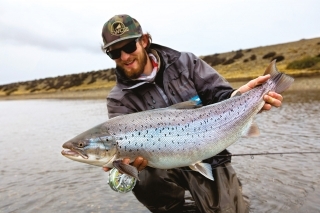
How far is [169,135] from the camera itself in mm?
3141

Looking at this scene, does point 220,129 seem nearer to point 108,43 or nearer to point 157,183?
point 157,183

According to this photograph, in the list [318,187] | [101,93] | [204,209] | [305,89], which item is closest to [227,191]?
[204,209]

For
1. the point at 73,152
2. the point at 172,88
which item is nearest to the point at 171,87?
the point at 172,88

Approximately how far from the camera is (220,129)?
10.7ft

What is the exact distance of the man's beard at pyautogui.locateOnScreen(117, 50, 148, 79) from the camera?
12.6 feet

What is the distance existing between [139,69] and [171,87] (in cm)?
39

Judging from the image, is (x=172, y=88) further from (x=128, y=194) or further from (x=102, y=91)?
(x=102, y=91)

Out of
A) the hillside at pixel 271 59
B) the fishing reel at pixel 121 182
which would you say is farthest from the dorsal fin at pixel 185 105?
the hillside at pixel 271 59

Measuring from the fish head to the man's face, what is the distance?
1.00 metres

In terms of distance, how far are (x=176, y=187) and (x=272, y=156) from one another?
8.88ft

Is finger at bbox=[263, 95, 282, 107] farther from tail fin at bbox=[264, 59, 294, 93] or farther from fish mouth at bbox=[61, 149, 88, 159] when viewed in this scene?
fish mouth at bbox=[61, 149, 88, 159]

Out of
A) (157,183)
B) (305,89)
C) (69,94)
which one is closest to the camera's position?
(157,183)

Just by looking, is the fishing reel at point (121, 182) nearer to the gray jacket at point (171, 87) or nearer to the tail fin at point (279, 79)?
the gray jacket at point (171, 87)

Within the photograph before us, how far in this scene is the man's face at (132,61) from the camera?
12.3 ft
